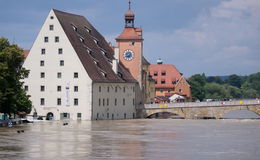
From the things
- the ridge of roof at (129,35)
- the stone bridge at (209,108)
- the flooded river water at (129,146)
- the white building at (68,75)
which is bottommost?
the flooded river water at (129,146)

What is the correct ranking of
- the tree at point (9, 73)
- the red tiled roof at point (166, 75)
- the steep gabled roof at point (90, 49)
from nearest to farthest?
the tree at point (9, 73)
the steep gabled roof at point (90, 49)
the red tiled roof at point (166, 75)

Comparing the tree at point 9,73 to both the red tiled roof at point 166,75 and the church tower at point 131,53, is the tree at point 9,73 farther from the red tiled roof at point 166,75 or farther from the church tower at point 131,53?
the red tiled roof at point 166,75

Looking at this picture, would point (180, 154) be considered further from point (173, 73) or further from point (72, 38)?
point (173, 73)

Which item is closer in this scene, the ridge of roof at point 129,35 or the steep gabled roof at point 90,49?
the steep gabled roof at point 90,49

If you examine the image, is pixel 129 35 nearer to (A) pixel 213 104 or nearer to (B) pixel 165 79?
(A) pixel 213 104

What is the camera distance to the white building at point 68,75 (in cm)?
10250

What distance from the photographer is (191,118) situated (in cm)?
11106

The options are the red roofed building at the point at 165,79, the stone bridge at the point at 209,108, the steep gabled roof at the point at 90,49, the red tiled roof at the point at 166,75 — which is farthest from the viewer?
the red tiled roof at the point at 166,75

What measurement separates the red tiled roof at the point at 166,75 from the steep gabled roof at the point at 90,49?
39.4m

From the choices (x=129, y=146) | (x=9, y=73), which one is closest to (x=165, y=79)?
(x=9, y=73)

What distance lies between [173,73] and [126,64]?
3975 centimetres

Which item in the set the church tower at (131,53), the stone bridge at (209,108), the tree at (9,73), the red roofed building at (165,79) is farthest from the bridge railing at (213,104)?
the red roofed building at (165,79)

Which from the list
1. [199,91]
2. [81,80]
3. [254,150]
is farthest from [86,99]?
[199,91]

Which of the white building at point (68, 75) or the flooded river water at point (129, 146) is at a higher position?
the white building at point (68, 75)
